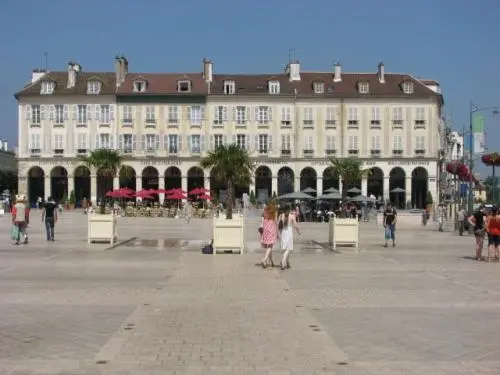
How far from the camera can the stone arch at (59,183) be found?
Result: 259ft

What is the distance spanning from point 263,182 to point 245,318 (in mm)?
69358

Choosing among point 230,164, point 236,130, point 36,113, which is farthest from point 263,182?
point 230,164

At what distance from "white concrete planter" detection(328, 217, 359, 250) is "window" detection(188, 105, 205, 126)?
5463cm

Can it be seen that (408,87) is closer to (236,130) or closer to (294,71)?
(294,71)

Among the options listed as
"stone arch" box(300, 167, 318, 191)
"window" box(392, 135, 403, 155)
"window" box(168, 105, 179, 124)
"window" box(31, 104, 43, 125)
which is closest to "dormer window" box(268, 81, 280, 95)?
"stone arch" box(300, 167, 318, 191)

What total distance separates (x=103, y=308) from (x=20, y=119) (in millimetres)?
71698

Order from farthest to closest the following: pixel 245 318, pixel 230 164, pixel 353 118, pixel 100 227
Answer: pixel 353 118 < pixel 230 164 < pixel 100 227 < pixel 245 318

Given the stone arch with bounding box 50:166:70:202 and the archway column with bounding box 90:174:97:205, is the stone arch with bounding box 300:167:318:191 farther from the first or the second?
the stone arch with bounding box 50:166:70:202

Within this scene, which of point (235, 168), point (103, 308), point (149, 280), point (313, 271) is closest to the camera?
point (103, 308)

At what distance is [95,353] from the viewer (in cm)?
791

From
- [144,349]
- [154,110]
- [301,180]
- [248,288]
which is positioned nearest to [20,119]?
[154,110]

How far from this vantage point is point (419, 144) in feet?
257

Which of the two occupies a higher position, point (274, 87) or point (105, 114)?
point (274, 87)

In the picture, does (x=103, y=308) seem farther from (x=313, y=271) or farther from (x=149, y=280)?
(x=313, y=271)
